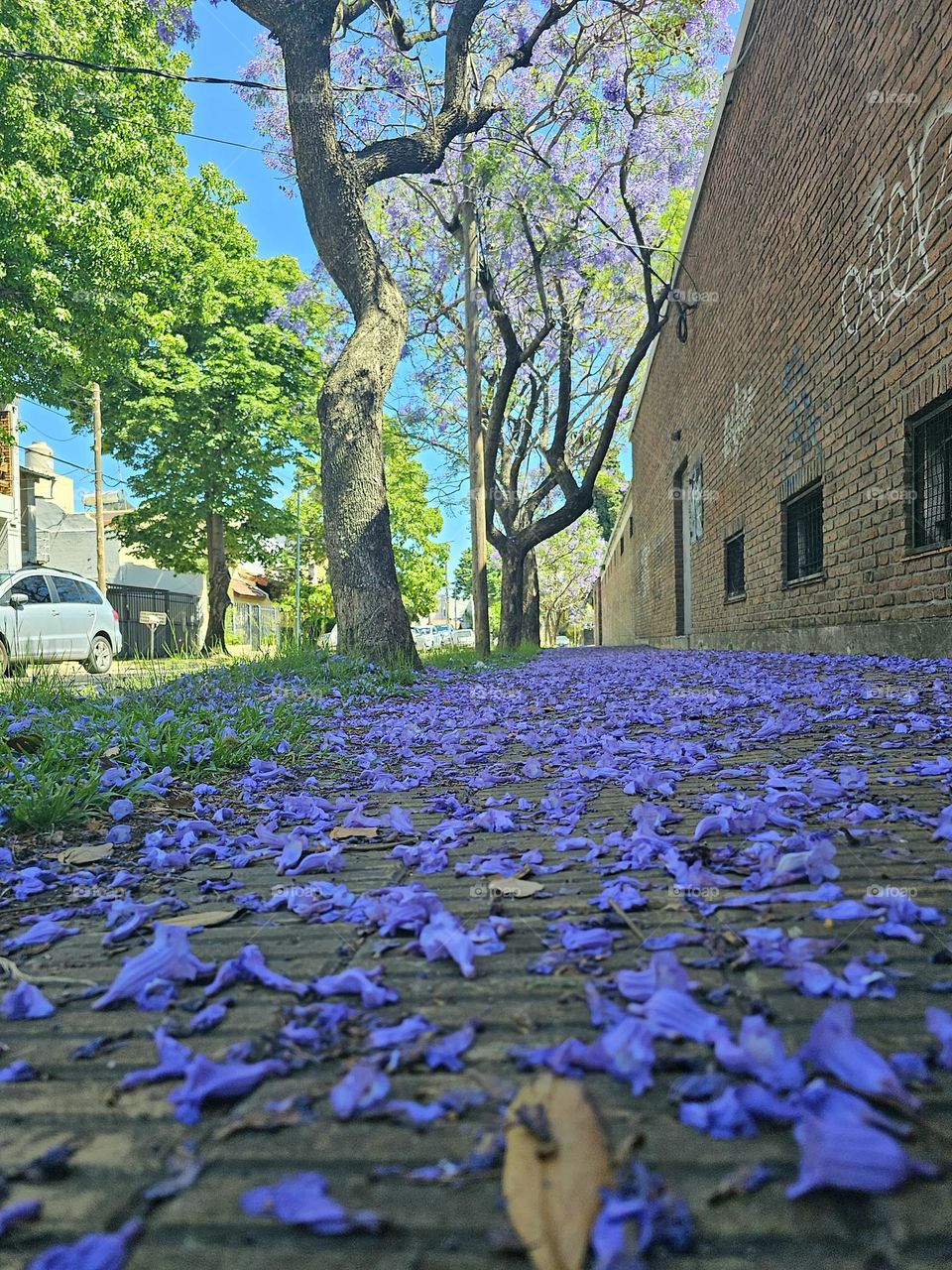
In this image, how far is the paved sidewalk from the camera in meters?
0.75

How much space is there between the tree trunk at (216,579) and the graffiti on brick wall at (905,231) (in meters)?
18.7

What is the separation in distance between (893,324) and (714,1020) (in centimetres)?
598

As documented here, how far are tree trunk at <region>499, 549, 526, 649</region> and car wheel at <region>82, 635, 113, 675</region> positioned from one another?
8004mm

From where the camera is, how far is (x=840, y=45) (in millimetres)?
6438

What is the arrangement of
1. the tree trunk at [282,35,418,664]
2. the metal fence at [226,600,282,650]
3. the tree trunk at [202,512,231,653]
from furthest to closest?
the metal fence at [226,600,282,650] → the tree trunk at [202,512,231,653] → the tree trunk at [282,35,418,664]

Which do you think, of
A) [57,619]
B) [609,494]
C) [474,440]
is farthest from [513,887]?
[609,494]

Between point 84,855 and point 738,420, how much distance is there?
10.3 m

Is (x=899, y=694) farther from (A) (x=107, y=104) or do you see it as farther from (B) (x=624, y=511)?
(B) (x=624, y=511)

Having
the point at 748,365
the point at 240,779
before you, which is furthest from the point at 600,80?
the point at 240,779

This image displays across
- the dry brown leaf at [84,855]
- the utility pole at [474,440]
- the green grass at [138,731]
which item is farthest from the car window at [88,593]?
the dry brown leaf at [84,855]

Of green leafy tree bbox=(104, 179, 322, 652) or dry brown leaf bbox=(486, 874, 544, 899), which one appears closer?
dry brown leaf bbox=(486, 874, 544, 899)

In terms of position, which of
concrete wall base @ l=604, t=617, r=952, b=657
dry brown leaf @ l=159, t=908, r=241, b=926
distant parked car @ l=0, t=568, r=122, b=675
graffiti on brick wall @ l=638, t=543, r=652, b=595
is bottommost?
dry brown leaf @ l=159, t=908, r=241, b=926

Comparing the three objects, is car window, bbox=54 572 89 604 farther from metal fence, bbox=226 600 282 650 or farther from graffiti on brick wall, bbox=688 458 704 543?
metal fence, bbox=226 600 282 650

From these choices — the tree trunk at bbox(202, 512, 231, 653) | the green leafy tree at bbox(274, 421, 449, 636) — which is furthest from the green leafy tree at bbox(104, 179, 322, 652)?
the green leafy tree at bbox(274, 421, 449, 636)
